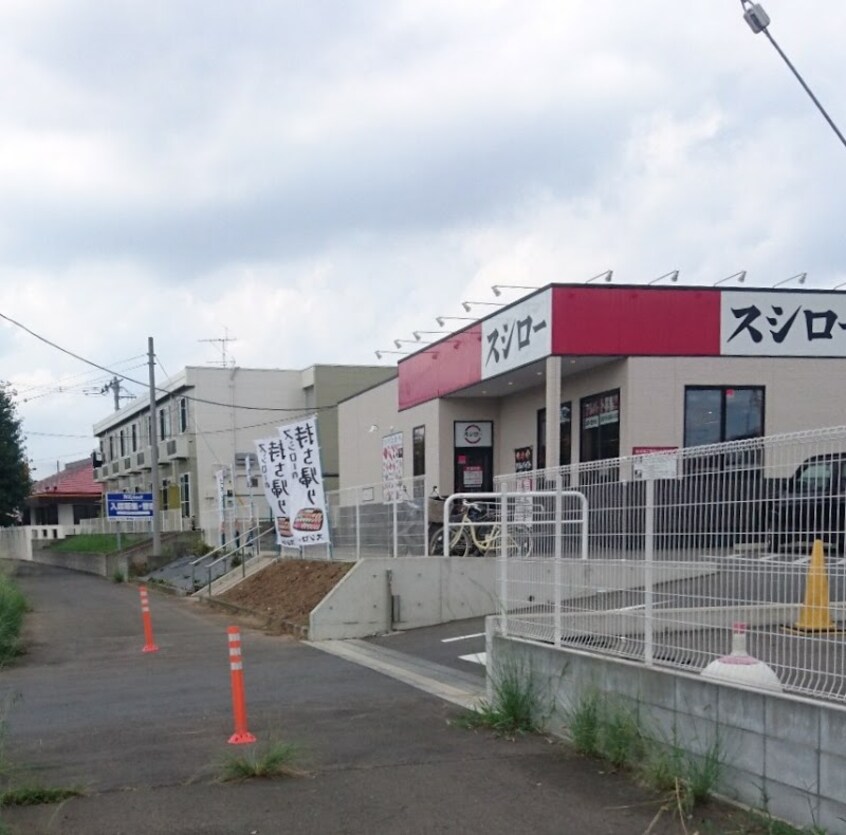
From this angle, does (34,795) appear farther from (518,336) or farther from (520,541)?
(518,336)

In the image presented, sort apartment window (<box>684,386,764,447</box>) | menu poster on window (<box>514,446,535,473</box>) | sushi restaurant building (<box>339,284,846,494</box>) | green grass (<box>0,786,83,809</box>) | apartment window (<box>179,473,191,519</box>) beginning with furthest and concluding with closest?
apartment window (<box>179,473,191,519</box>)
menu poster on window (<box>514,446,535,473</box>)
apartment window (<box>684,386,764,447</box>)
sushi restaurant building (<box>339,284,846,494</box>)
green grass (<box>0,786,83,809</box>)

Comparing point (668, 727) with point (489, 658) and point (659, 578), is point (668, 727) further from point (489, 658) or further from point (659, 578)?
point (489, 658)

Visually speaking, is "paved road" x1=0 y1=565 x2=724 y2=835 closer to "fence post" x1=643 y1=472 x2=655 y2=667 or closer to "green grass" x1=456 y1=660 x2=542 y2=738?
"green grass" x1=456 y1=660 x2=542 y2=738

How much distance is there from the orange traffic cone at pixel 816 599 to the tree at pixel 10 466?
3886cm

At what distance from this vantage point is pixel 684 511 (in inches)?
257

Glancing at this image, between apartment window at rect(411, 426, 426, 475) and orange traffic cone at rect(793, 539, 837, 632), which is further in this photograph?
apartment window at rect(411, 426, 426, 475)

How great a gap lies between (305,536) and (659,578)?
1350cm

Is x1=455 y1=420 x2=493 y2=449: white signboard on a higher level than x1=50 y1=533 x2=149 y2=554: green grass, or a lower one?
higher

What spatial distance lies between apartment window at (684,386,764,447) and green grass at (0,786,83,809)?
52.1 feet

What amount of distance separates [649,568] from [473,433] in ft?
67.9

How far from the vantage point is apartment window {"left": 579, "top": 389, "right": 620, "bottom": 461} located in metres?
20.8

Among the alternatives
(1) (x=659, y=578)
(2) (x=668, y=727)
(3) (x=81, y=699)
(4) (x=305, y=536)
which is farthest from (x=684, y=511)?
(4) (x=305, y=536)

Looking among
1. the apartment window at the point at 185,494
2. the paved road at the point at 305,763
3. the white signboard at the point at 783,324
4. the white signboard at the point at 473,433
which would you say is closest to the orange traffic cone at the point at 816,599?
the paved road at the point at 305,763

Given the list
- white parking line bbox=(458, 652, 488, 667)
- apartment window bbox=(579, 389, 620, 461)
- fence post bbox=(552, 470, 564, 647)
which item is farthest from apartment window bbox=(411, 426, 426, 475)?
fence post bbox=(552, 470, 564, 647)
